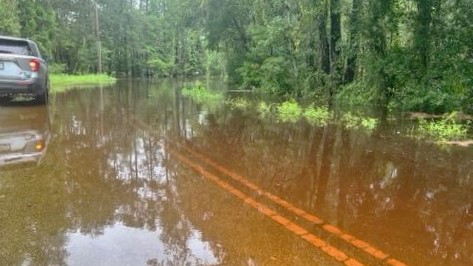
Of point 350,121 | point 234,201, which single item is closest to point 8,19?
point 350,121

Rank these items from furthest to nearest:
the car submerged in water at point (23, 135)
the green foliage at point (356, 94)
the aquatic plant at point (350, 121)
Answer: the green foliage at point (356, 94), the aquatic plant at point (350, 121), the car submerged in water at point (23, 135)

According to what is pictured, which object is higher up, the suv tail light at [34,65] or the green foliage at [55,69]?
the green foliage at [55,69]

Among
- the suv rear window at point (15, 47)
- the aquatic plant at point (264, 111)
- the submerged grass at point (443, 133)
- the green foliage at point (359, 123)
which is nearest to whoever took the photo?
the submerged grass at point (443, 133)

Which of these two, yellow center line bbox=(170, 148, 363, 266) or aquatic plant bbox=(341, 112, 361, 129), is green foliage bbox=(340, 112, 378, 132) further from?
yellow center line bbox=(170, 148, 363, 266)

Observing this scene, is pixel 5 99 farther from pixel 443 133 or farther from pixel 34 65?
pixel 443 133

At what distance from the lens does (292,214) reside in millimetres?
4461

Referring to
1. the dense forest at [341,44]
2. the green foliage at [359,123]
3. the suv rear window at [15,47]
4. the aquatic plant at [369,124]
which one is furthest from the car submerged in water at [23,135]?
the dense forest at [341,44]

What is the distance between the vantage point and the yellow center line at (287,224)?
3.52 meters

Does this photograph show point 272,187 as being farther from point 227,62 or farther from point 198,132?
point 227,62

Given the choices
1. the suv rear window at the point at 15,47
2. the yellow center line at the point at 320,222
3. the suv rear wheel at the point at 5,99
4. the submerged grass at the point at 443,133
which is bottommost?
the yellow center line at the point at 320,222

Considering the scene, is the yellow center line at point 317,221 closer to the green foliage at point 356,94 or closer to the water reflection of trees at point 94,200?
the water reflection of trees at point 94,200

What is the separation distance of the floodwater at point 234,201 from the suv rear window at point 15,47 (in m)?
3.61

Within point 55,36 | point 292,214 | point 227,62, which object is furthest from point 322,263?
point 55,36

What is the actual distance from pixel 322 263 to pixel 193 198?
188 cm
